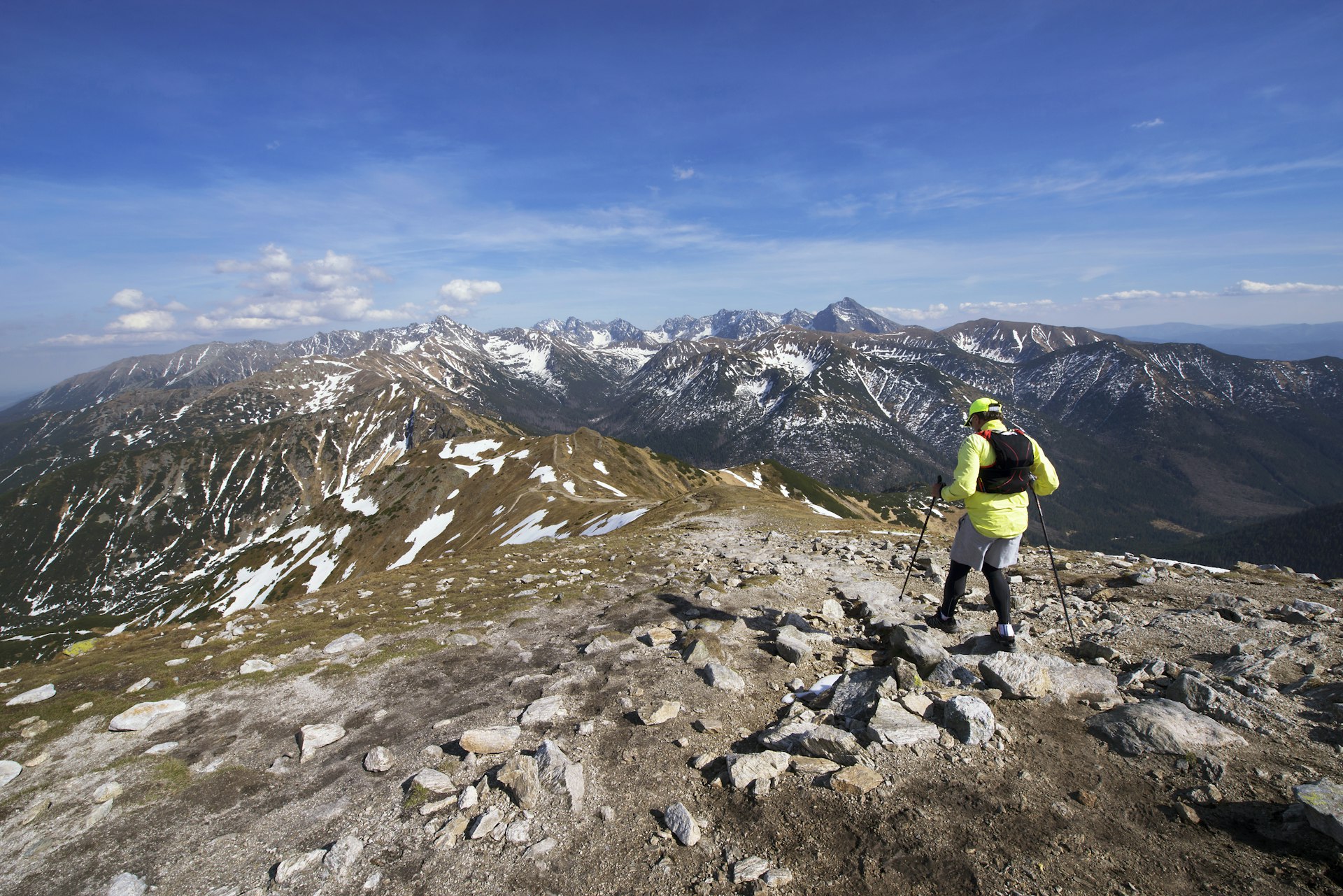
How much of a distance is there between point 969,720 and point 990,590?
4233 mm

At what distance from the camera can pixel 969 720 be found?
754 centimetres

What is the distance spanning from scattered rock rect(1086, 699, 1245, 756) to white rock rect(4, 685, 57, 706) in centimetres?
1861

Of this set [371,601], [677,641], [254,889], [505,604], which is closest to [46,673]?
[371,601]

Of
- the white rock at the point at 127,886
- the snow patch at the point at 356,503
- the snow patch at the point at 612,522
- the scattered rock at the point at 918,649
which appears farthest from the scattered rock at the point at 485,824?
the snow patch at the point at 356,503

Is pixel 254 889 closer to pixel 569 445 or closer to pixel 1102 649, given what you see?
pixel 1102 649

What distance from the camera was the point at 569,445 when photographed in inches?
4929

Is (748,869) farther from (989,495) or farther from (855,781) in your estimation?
(989,495)

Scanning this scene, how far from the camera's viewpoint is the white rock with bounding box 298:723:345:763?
877cm

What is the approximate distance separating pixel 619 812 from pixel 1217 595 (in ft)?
50.7

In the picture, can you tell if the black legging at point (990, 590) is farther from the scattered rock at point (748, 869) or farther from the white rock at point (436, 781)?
the white rock at point (436, 781)

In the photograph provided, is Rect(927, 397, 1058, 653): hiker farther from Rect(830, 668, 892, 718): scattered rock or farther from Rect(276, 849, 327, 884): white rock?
Rect(276, 849, 327, 884): white rock

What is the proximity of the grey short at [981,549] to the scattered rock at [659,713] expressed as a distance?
6367 millimetres

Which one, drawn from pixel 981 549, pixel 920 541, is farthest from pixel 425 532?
pixel 981 549

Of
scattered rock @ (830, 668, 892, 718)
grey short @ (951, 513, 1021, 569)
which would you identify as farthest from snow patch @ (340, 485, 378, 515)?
scattered rock @ (830, 668, 892, 718)
